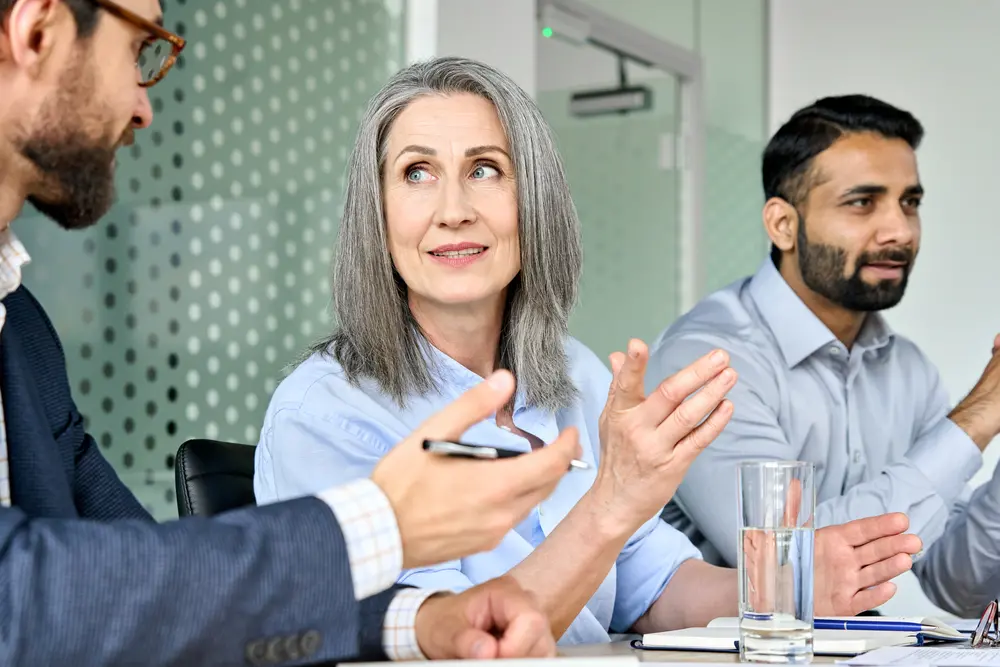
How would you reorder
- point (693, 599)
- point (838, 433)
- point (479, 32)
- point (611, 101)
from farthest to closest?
point (611, 101) → point (479, 32) → point (838, 433) → point (693, 599)

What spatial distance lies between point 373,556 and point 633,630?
105cm

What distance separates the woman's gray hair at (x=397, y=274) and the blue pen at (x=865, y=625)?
537 millimetres

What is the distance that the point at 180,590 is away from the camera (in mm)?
869

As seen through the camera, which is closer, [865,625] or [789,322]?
[865,625]

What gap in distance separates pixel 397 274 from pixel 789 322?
1137 millimetres

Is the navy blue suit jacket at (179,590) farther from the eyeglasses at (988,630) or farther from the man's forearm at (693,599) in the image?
the man's forearm at (693,599)

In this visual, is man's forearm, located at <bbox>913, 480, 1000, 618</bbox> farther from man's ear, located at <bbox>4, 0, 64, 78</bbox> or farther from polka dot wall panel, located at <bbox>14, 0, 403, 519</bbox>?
man's ear, located at <bbox>4, 0, 64, 78</bbox>

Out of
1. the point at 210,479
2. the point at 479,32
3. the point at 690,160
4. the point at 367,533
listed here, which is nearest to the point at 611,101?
the point at 690,160

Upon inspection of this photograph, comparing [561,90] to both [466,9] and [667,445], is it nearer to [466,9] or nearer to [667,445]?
[466,9]

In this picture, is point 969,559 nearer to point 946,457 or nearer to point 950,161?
point 946,457

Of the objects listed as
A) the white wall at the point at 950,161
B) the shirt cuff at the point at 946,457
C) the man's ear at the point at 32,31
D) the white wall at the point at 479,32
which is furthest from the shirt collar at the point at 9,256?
the white wall at the point at 950,161

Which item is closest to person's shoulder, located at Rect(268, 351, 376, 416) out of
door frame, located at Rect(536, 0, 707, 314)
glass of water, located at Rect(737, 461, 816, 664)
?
glass of water, located at Rect(737, 461, 816, 664)

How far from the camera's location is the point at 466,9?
372 cm

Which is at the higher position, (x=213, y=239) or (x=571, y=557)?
(x=213, y=239)
